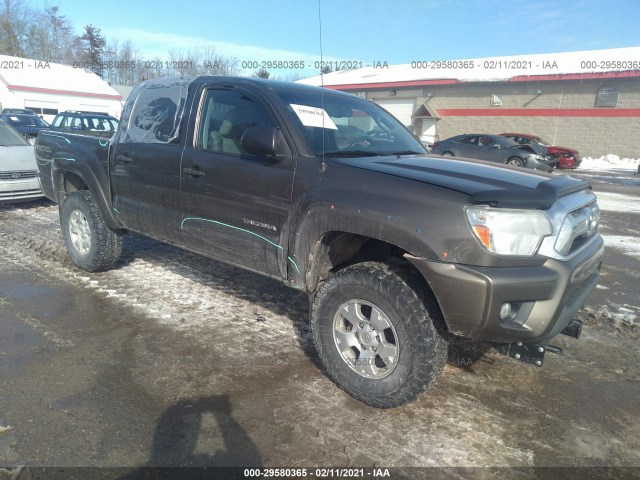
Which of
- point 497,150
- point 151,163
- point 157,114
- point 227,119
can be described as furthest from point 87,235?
point 497,150

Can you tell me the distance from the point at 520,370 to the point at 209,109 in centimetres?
307

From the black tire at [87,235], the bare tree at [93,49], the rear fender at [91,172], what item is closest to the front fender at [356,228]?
the rear fender at [91,172]

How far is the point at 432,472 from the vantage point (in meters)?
2.34

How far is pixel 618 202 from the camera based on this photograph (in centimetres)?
1139

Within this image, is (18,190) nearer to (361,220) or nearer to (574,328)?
(361,220)

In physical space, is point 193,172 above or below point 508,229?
above

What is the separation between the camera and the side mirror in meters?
2.99

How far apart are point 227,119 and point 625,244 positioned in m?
6.47

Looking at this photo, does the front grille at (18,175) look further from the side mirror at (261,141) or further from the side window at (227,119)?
the side mirror at (261,141)

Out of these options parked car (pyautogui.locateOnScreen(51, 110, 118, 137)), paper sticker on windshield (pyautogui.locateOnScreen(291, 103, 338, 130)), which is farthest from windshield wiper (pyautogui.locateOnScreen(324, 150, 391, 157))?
parked car (pyautogui.locateOnScreen(51, 110, 118, 137))

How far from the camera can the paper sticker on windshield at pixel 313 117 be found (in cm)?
327

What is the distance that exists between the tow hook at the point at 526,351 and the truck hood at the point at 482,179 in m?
0.79

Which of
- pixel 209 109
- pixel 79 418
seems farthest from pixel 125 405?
pixel 209 109

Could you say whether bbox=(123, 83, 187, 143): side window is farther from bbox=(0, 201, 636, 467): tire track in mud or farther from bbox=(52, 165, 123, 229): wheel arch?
bbox=(0, 201, 636, 467): tire track in mud
